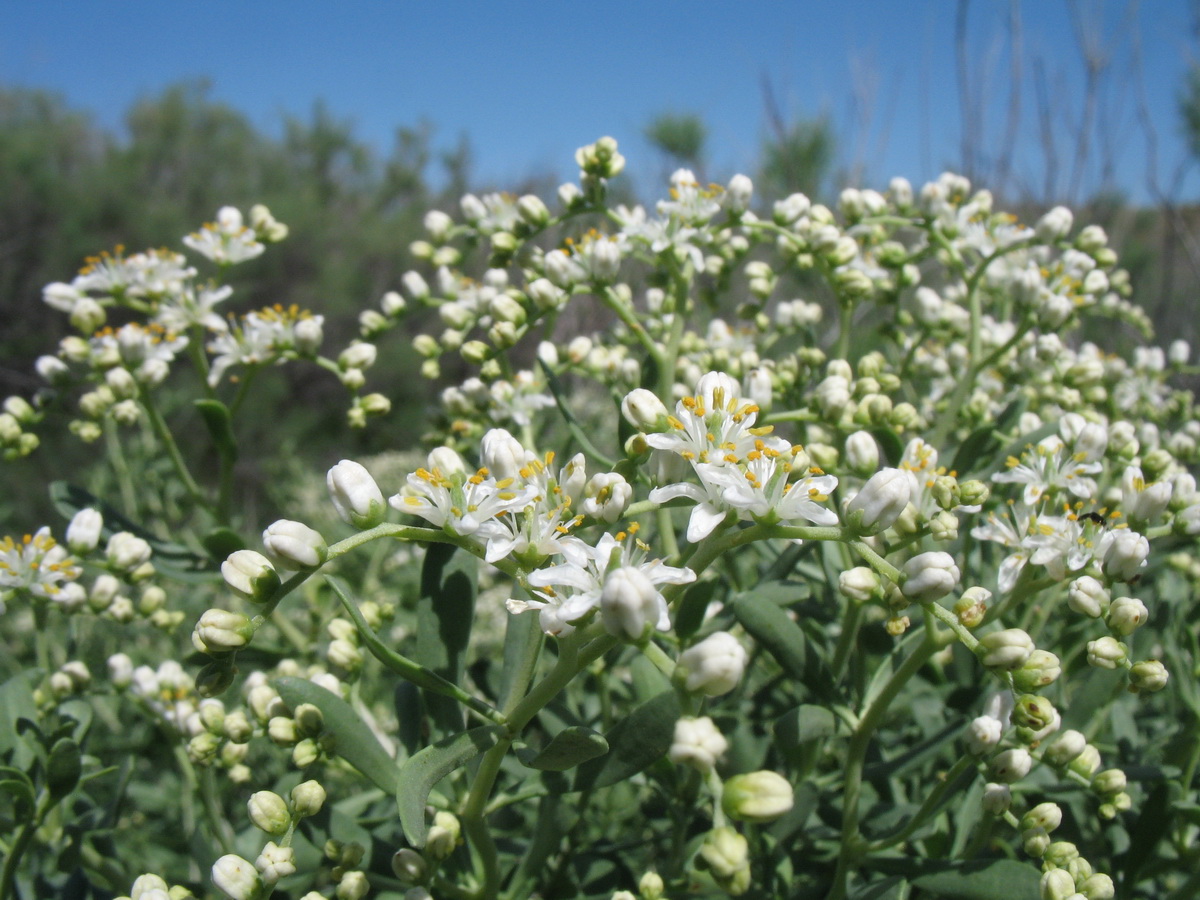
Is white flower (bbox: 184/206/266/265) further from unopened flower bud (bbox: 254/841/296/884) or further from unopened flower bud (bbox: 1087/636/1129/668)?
unopened flower bud (bbox: 1087/636/1129/668)

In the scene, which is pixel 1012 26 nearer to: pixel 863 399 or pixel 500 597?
pixel 500 597

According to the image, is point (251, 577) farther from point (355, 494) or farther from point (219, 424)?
point (219, 424)

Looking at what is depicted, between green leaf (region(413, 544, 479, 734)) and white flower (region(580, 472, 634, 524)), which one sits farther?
green leaf (region(413, 544, 479, 734))

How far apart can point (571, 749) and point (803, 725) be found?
0.42 m

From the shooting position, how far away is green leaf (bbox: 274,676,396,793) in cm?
130

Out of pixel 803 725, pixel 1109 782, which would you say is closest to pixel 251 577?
pixel 803 725

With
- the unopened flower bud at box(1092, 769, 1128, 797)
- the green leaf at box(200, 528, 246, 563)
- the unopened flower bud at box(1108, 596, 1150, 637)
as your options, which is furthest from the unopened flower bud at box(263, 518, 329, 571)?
the unopened flower bud at box(1092, 769, 1128, 797)

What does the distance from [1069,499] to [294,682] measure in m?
1.66

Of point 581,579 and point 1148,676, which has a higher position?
point 581,579

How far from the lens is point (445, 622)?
55.4 inches

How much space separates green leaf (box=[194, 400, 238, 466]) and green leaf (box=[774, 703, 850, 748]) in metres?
1.25

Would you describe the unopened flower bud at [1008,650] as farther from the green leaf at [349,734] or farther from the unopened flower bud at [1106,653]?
the green leaf at [349,734]

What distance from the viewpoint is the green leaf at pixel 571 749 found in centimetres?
109

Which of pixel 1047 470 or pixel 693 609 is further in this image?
pixel 1047 470
